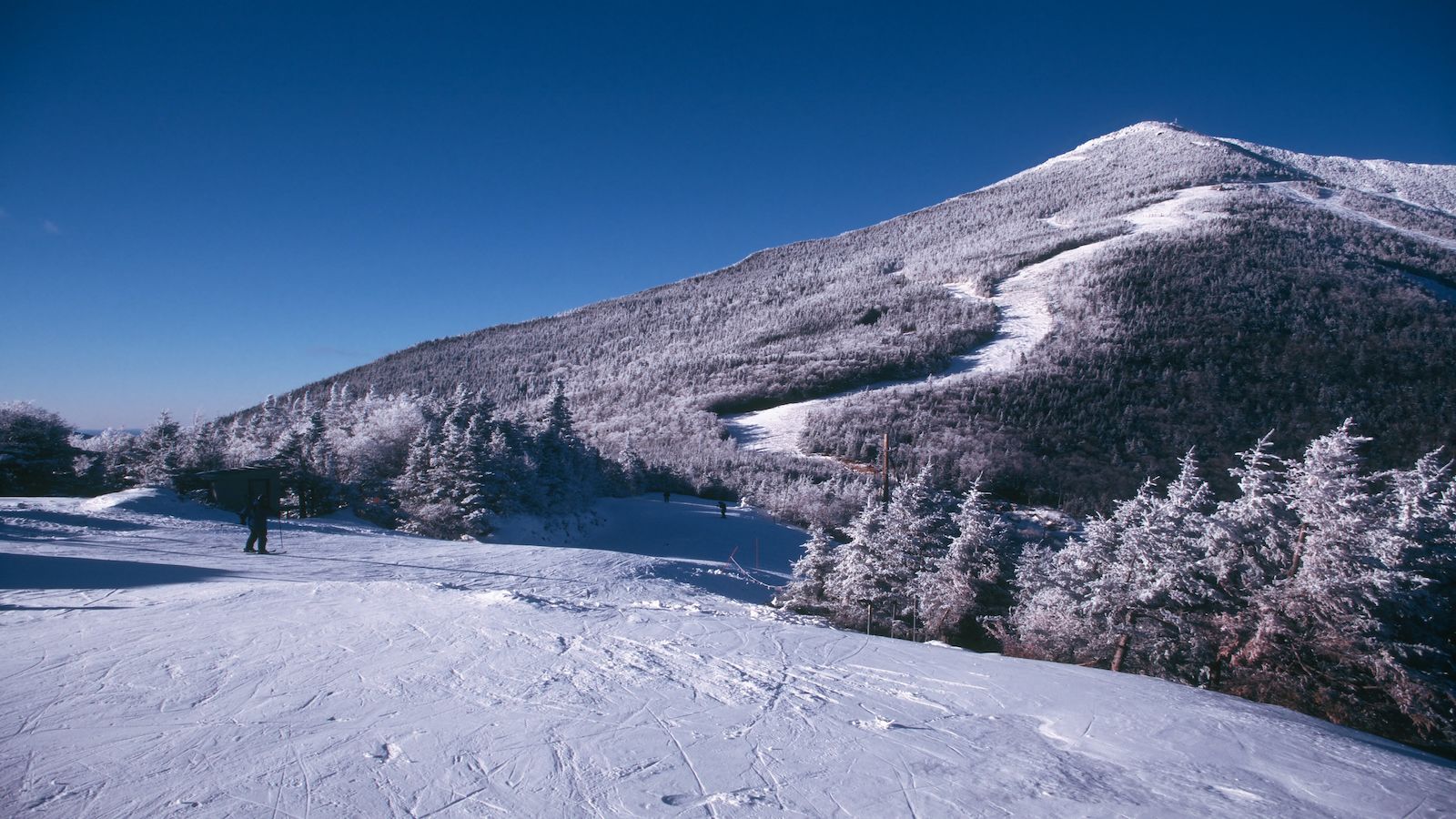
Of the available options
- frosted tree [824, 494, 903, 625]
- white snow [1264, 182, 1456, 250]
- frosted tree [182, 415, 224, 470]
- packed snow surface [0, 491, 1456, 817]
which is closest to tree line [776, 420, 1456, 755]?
frosted tree [824, 494, 903, 625]

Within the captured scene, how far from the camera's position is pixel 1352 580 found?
9266 mm

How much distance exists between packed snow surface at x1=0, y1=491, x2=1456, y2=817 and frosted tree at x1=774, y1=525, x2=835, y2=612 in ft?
27.6

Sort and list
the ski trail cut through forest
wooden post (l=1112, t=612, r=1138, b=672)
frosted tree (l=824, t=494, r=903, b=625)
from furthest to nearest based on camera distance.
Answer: the ski trail cut through forest → frosted tree (l=824, t=494, r=903, b=625) → wooden post (l=1112, t=612, r=1138, b=672)

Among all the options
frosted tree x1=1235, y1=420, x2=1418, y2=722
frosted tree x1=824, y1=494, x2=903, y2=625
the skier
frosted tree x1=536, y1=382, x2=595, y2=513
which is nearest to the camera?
frosted tree x1=1235, y1=420, x2=1418, y2=722

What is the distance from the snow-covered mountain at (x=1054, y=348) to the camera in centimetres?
5753

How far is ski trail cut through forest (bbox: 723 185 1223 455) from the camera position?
67.6 m

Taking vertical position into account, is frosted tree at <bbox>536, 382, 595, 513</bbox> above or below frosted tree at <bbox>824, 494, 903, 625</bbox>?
above

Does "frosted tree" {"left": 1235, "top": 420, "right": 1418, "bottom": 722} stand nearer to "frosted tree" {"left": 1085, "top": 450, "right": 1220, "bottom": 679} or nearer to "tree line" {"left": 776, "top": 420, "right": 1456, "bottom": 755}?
"tree line" {"left": 776, "top": 420, "right": 1456, "bottom": 755}

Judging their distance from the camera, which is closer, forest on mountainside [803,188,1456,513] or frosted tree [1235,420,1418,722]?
frosted tree [1235,420,1418,722]

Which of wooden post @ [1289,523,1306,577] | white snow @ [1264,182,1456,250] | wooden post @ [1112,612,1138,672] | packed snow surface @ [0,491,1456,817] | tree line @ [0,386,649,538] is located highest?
white snow @ [1264,182,1456,250]

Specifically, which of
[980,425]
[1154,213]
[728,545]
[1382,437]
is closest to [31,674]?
[728,545]

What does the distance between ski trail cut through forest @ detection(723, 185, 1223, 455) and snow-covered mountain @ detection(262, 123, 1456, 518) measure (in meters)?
0.51

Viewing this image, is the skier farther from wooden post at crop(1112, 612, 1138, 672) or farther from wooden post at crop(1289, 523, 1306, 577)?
wooden post at crop(1289, 523, 1306, 577)

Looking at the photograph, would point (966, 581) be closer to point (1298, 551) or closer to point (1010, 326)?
point (1298, 551)
